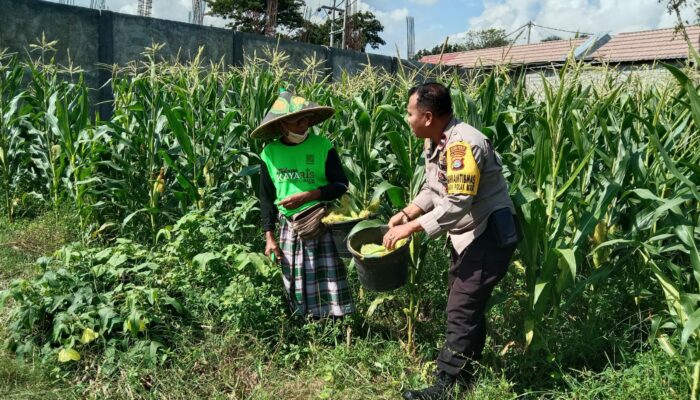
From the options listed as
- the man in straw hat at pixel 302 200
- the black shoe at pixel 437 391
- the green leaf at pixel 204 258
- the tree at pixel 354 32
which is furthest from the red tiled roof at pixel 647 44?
the green leaf at pixel 204 258

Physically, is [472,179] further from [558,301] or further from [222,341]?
[222,341]

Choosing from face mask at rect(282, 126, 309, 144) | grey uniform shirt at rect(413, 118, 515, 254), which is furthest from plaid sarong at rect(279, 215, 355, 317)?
grey uniform shirt at rect(413, 118, 515, 254)

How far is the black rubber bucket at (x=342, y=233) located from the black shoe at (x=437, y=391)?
83cm

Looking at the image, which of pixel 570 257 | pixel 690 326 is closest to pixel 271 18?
pixel 570 257

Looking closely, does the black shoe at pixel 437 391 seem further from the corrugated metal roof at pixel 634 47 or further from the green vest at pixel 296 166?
the corrugated metal roof at pixel 634 47

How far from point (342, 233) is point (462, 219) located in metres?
0.72

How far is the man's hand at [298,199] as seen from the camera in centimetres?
322

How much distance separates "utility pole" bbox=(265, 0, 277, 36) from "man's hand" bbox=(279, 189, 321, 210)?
26.1 meters

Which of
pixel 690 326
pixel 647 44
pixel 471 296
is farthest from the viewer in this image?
pixel 647 44

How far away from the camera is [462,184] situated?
2574 mm

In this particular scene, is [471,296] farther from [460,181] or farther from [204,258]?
[204,258]

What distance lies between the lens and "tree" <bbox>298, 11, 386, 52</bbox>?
100 ft

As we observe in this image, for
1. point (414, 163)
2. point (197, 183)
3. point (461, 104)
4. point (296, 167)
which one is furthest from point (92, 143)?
point (461, 104)

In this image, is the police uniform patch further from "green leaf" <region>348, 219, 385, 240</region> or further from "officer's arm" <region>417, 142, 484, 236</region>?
"green leaf" <region>348, 219, 385, 240</region>
